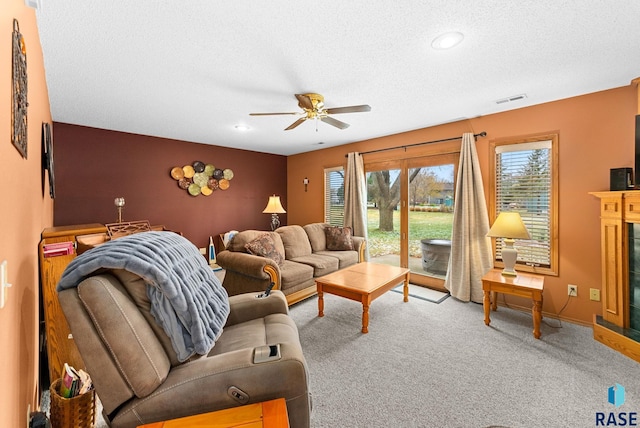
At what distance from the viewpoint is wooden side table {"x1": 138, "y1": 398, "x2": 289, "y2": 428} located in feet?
2.96

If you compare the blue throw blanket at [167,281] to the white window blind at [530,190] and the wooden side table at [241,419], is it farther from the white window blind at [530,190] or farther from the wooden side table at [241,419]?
the white window blind at [530,190]

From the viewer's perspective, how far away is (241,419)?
931mm

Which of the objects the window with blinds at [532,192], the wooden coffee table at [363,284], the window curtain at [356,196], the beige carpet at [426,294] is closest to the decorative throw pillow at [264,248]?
the wooden coffee table at [363,284]

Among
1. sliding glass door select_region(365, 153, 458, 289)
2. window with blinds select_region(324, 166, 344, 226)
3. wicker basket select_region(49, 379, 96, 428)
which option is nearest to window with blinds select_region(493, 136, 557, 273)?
sliding glass door select_region(365, 153, 458, 289)

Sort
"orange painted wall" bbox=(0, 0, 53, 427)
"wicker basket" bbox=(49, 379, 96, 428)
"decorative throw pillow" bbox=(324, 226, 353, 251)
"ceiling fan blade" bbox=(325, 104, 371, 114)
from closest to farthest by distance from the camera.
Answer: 1. "orange painted wall" bbox=(0, 0, 53, 427)
2. "wicker basket" bbox=(49, 379, 96, 428)
3. "ceiling fan blade" bbox=(325, 104, 371, 114)
4. "decorative throw pillow" bbox=(324, 226, 353, 251)

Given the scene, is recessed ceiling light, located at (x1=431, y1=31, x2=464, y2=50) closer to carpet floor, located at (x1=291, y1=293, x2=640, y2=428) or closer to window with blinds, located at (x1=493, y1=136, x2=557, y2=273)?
window with blinds, located at (x1=493, y1=136, x2=557, y2=273)

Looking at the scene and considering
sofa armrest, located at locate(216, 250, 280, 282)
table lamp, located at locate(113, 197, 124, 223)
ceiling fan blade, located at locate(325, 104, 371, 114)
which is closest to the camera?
ceiling fan blade, located at locate(325, 104, 371, 114)

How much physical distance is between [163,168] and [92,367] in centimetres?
411

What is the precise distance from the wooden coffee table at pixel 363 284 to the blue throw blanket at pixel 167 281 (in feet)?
4.98

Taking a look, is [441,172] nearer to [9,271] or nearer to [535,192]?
[535,192]

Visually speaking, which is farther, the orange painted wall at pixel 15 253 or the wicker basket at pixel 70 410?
the wicker basket at pixel 70 410

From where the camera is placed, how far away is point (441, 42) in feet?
6.06

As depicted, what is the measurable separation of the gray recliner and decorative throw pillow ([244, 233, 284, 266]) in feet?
7.05

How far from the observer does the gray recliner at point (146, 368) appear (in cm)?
102
